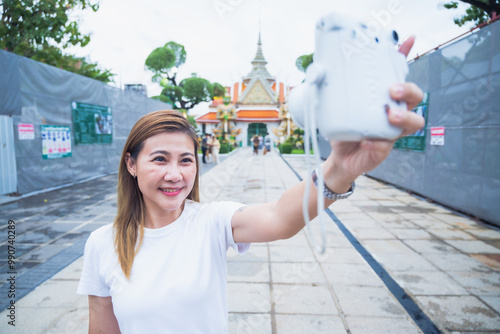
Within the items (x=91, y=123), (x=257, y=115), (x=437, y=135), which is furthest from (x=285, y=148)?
(x=437, y=135)

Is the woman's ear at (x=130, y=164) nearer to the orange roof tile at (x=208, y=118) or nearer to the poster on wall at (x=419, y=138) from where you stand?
the poster on wall at (x=419, y=138)

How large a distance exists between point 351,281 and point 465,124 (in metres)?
4.18

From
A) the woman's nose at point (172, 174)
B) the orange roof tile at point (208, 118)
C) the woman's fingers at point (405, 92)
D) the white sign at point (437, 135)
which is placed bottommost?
the woman's nose at point (172, 174)

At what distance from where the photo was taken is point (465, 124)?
5.50 meters

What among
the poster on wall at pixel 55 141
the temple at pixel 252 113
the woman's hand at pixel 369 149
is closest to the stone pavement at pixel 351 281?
the woman's hand at pixel 369 149

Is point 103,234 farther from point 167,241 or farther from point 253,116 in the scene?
point 253,116

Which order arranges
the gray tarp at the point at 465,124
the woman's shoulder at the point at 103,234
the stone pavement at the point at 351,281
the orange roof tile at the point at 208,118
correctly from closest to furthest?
the woman's shoulder at the point at 103,234 → the stone pavement at the point at 351,281 → the gray tarp at the point at 465,124 → the orange roof tile at the point at 208,118

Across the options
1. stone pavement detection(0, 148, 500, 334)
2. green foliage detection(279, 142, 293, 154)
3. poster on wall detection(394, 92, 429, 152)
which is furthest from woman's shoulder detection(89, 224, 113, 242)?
green foliage detection(279, 142, 293, 154)

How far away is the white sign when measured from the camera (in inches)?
245

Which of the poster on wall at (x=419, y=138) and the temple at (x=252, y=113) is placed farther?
the temple at (x=252, y=113)

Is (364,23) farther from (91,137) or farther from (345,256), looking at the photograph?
(91,137)

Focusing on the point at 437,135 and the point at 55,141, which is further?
the point at 55,141

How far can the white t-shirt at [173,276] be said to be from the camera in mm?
1030

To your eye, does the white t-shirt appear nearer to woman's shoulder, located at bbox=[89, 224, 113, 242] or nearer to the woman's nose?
woman's shoulder, located at bbox=[89, 224, 113, 242]
